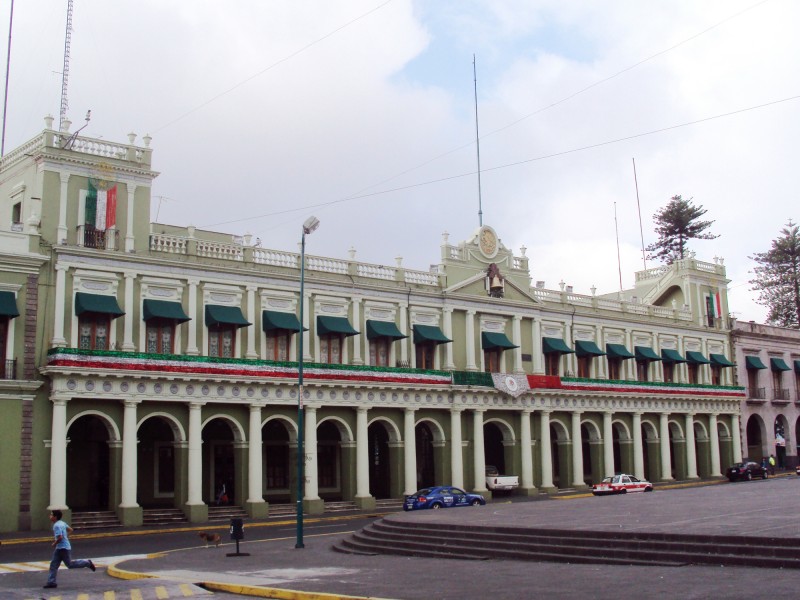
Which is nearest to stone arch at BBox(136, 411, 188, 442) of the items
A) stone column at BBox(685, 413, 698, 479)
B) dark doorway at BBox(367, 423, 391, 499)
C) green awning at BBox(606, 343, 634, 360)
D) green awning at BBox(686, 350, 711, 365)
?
dark doorway at BBox(367, 423, 391, 499)

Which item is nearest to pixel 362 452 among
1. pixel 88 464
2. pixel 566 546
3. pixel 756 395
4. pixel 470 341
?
pixel 470 341

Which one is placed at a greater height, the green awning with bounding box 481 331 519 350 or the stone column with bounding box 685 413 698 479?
the green awning with bounding box 481 331 519 350

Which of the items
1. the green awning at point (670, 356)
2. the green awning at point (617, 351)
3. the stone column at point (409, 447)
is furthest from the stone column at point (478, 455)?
the green awning at point (670, 356)

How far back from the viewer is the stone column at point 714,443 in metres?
66.9

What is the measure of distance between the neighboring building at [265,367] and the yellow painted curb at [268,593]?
61.5 ft

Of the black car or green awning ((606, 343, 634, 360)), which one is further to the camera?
green awning ((606, 343, 634, 360))

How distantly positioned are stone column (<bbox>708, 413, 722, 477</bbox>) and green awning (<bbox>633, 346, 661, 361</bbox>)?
762 centimetres

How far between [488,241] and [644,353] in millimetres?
15302

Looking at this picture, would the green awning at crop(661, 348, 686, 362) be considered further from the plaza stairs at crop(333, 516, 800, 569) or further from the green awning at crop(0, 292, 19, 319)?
the green awning at crop(0, 292, 19, 319)

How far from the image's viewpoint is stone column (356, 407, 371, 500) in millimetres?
46219

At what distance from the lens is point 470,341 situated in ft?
172

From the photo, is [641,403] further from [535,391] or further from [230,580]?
[230,580]

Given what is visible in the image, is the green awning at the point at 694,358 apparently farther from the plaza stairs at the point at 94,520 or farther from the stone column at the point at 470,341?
the plaza stairs at the point at 94,520

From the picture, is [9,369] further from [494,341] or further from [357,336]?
[494,341]
